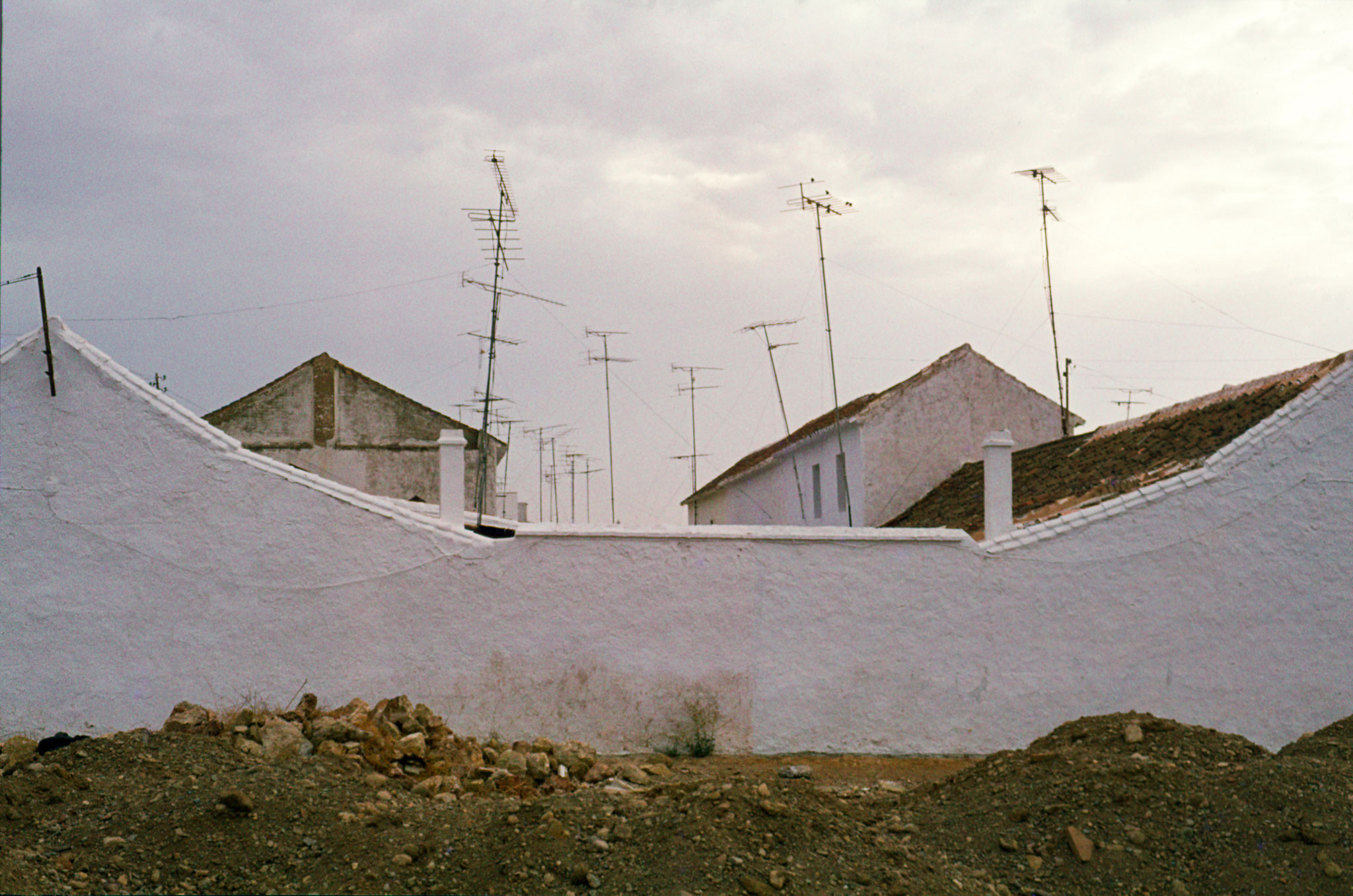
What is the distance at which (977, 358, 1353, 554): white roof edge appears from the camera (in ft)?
39.0

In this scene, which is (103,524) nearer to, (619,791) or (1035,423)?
Result: (619,791)

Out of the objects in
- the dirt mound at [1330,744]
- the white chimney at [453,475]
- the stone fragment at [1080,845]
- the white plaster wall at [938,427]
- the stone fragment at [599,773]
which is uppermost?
the white plaster wall at [938,427]

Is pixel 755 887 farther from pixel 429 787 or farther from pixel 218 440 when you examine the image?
pixel 218 440

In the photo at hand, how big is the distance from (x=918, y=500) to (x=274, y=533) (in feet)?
44.3

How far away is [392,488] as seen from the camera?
25.9 metres

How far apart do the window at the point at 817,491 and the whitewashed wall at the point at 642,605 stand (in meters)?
12.2

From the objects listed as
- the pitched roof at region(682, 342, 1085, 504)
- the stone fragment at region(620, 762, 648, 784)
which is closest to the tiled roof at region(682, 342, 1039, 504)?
the pitched roof at region(682, 342, 1085, 504)

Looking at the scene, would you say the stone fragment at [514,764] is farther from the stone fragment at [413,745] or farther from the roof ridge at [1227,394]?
the roof ridge at [1227,394]

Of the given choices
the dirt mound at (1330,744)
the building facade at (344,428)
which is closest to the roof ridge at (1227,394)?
the dirt mound at (1330,744)

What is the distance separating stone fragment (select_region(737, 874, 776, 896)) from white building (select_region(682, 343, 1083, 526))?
1353 cm

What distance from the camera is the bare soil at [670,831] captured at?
696 cm

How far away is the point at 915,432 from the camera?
855 inches

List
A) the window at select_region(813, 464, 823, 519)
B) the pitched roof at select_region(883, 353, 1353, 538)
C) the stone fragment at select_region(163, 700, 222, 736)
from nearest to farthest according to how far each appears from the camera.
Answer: the stone fragment at select_region(163, 700, 222, 736)
the pitched roof at select_region(883, 353, 1353, 538)
the window at select_region(813, 464, 823, 519)

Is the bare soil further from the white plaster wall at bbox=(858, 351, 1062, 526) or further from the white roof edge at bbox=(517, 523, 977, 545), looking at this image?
the white plaster wall at bbox=(858, 351, 1062, 526)
